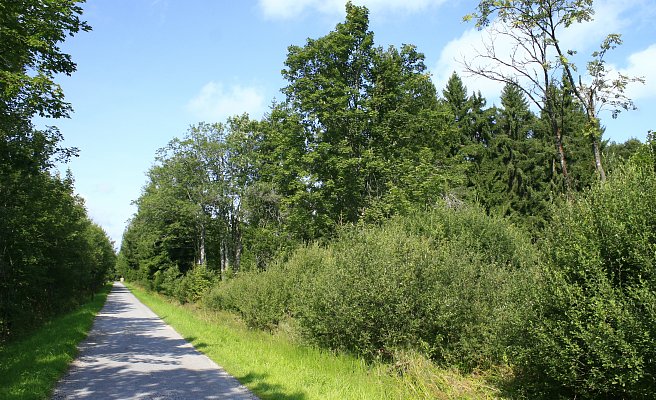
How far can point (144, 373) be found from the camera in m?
9.84

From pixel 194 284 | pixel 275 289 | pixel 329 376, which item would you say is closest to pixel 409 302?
pixel 329 376

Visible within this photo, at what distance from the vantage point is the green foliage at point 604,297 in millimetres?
5859

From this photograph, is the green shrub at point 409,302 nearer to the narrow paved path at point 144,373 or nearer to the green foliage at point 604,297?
the green foliage at point 604,297

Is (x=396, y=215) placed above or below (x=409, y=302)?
above

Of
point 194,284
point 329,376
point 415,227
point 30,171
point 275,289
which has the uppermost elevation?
point 30,171

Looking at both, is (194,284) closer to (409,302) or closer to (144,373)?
(144,373)

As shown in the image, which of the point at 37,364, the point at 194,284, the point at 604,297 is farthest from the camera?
the point at 194,284

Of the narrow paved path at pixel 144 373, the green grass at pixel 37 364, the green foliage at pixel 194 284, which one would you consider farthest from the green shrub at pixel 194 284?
the narrow paved path at pixel 144 373

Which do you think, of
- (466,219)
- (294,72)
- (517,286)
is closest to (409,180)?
(466,219)

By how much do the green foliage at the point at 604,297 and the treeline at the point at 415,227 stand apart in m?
0.03

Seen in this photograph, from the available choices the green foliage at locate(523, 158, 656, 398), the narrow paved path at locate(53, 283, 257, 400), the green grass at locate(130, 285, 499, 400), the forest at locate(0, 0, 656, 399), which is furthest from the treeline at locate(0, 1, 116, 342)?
the green foliage at locate(523, 158, 656, 398)

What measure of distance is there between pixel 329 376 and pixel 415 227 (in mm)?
7780

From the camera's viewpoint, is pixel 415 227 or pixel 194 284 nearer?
pixel 415 227

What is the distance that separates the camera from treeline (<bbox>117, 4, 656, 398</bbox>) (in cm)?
662
